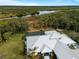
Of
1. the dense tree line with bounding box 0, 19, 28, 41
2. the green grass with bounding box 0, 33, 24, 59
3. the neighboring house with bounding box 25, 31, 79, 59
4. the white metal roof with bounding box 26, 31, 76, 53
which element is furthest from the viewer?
the dense tree line with bounding box 0, 19, 28, 41

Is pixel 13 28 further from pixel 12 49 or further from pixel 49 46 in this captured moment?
pixel 49 46

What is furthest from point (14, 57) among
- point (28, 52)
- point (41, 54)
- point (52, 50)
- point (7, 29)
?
point (7, 29)

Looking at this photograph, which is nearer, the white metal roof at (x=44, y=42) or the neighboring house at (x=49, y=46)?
the neighboring house at (x=49, y=46)

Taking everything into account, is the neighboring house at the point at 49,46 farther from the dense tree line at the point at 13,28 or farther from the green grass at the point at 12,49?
the dense tree line at the point at 13,28

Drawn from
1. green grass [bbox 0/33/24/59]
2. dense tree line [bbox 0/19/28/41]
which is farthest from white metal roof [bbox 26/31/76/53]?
dense tree line [bbox 0/19/28/41]

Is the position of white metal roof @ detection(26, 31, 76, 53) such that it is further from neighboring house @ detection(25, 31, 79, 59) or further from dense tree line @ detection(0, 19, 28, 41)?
dense tree line @ detection(0, 19, 28, 41)

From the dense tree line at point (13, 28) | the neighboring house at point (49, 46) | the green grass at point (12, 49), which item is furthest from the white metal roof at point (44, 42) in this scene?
the dense tree line at point (13, 28)

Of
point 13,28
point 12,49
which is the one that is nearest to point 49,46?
point 12,49

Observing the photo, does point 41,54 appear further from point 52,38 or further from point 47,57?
point 52,38
